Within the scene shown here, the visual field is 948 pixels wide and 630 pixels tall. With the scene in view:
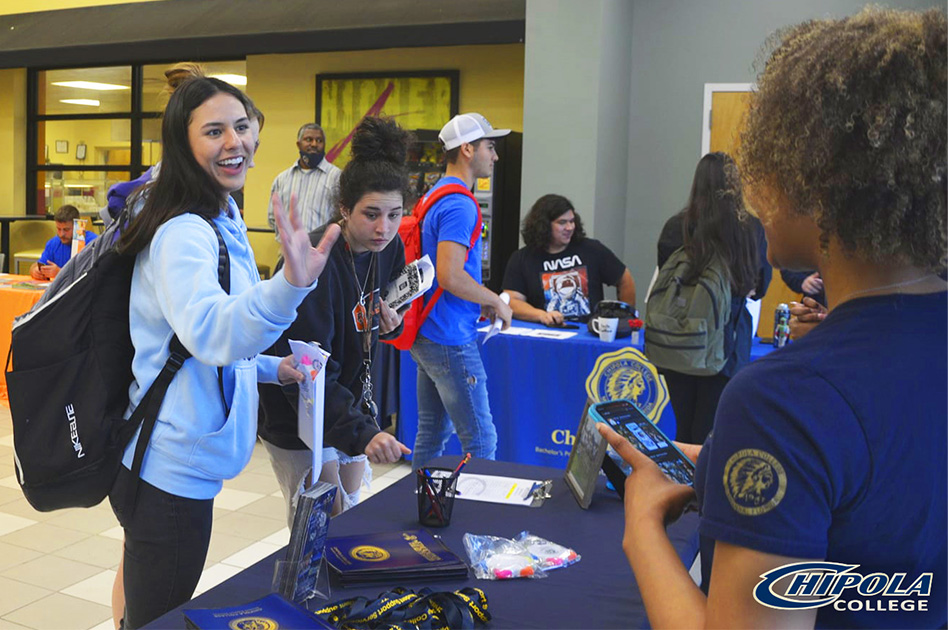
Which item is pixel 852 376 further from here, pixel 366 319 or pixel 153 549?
Answer: pixel 366 319

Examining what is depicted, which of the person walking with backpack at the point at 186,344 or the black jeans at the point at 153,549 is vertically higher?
the person walking with backpack at the point at 186,344

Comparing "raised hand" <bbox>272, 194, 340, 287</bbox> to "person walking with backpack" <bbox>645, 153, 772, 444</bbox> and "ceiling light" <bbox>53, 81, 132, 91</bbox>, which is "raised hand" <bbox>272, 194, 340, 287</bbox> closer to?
"person walking with backpack" <bbox>645, 153, 772, 444</bbox>

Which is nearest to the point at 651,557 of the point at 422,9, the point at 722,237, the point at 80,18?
the point at 722,237

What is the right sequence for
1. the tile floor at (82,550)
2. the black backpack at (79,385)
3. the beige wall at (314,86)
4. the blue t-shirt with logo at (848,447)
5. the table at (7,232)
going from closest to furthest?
1. the blue t-shirt with logo at (848,447)
2. the black backpack at (79,385)
3. the tile floor at (82,550)
4. the beige wall at (314,86)
5. the table at (7,232)

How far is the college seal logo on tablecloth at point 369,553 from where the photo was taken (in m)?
1.41

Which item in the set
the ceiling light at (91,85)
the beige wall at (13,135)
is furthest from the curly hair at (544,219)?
the beige wall at (13,135)

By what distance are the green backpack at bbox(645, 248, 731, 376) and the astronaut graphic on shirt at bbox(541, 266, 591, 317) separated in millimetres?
1272

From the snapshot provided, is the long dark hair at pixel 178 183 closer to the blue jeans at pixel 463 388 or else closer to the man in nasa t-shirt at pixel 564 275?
the blue jeans at pixel 463 388

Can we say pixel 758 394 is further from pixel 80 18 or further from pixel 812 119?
pixel 80 18

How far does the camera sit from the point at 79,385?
1.58m

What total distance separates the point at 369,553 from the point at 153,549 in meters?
0.46

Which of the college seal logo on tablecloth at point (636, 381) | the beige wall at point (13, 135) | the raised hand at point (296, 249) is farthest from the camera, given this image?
the beige wall at point (13, 135)

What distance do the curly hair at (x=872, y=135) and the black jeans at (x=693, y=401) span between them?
2534 mm

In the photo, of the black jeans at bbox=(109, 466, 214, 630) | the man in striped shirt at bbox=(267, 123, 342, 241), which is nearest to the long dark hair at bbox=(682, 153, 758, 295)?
the black jeans at bbox=(109, 466, 214, 630)
